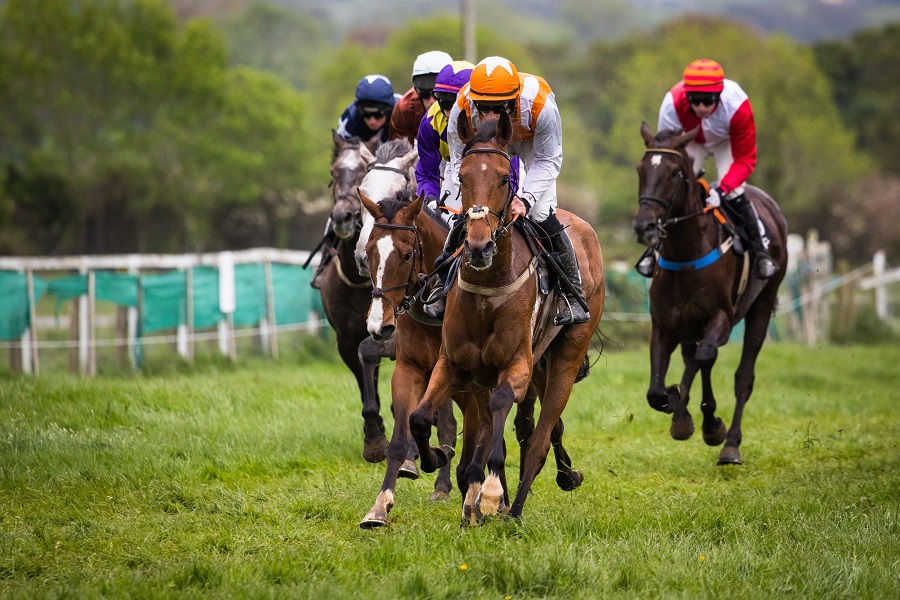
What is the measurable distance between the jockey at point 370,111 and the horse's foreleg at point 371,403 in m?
1.93

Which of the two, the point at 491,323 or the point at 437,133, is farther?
the point at 437,133

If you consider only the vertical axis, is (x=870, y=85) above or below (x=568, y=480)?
above

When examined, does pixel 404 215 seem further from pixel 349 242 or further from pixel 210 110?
pixel 210 110

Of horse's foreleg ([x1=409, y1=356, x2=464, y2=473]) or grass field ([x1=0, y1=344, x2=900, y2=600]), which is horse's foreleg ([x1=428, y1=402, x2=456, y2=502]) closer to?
grass field ([x1=0, y1=344, x2=900, y2=600])

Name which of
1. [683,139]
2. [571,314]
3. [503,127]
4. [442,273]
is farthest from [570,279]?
[683,139]

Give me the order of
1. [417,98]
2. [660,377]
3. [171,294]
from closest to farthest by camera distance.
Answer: [417,98] → [660,377] → [171,294]

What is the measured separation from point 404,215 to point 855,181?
54.3 m

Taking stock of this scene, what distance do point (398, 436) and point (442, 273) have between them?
1077mm

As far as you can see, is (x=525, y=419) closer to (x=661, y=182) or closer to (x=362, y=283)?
(x=362, y=283)

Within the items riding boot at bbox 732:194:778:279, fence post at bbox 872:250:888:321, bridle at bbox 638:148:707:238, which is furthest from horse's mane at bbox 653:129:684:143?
fence post at bbox 872:250:888:321

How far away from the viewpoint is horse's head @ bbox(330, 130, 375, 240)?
26.9ft

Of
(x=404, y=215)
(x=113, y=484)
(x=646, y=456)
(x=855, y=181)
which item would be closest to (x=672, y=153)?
(x=646, y=456)

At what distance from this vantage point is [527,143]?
7.11 meters

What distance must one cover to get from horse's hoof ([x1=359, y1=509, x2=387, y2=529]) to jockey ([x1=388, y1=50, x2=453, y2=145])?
122 inches
